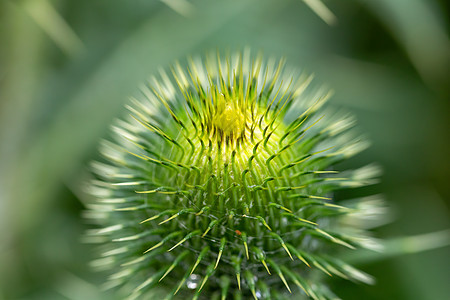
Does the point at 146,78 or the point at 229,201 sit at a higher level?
the point at 146,78

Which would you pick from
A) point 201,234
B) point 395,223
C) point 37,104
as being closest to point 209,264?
point 201,234

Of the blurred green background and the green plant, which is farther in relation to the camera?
the blurred green background

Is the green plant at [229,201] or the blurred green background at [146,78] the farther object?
the blurred green background at [146,78]

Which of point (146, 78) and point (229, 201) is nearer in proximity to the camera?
point (229, 201)

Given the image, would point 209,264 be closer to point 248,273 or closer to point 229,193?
point 248,273

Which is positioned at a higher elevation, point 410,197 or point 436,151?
point 436,151
